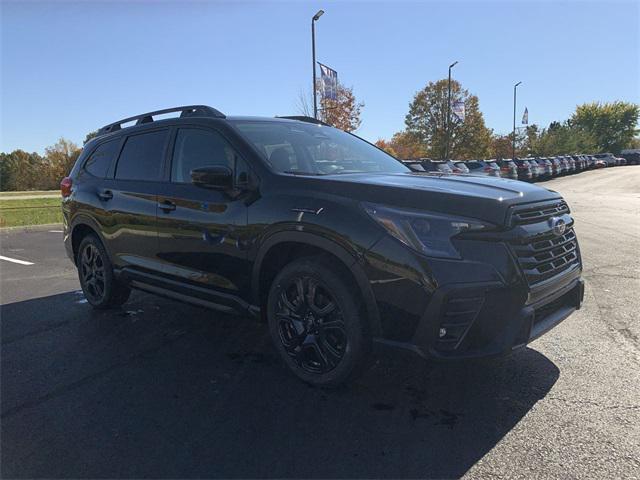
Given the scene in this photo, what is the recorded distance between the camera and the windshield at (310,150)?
3.77 metres

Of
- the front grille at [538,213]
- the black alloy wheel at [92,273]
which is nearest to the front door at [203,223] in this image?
the black alloy wheel at [92,273]

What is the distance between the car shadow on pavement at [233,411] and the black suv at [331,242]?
0.99 ft

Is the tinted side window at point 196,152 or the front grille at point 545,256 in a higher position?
the tinted side window at point 196,152

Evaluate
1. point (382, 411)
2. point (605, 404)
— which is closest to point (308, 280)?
point (382, 411)

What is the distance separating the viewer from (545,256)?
3039 mm

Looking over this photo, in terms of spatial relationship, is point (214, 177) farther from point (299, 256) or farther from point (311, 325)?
point (311, 325)

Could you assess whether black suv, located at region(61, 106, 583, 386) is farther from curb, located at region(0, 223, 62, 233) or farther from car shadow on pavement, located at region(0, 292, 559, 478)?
curb, located at region(0, 223, 62, 233)

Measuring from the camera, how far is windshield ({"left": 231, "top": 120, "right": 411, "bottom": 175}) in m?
3.77

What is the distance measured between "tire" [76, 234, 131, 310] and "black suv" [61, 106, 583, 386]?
326 mm

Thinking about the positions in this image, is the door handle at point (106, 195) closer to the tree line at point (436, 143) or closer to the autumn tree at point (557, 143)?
the tree line at point (436, 143)

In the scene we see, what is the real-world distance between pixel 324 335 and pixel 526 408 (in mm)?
1297

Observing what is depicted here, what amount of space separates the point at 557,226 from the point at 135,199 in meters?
3.45

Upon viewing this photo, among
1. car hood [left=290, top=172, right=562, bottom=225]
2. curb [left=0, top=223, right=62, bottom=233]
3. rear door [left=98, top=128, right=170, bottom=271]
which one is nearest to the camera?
car hood [left=290, top=172, right=562, bottom=225]

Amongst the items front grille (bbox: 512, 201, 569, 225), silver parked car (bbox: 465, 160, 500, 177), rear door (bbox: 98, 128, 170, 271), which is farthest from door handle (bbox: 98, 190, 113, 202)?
silver parked car (bbox: 465, 160, 500, 177)
